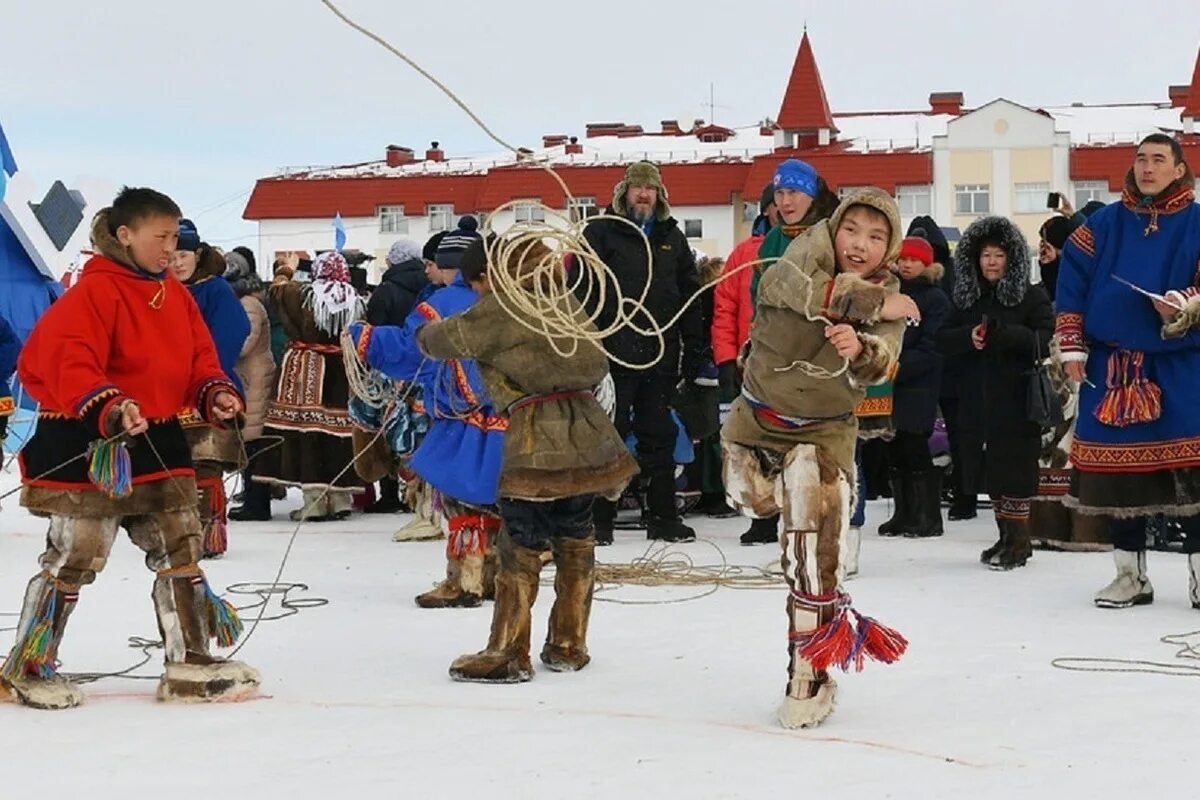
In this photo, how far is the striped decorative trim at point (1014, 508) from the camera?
8000 millimetres

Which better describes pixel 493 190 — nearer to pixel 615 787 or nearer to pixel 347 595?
pixel 347 595

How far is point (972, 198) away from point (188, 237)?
134 feet

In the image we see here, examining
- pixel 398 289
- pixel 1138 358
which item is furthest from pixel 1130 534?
pixel 398 289

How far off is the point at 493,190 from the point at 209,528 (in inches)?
1338

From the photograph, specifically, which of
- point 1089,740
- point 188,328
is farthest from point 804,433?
point 188,328

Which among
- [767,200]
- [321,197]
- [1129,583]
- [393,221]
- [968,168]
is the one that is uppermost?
[968,168]

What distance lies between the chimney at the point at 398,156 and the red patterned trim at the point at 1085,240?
43.4 metres

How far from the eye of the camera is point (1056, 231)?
9.48 metres

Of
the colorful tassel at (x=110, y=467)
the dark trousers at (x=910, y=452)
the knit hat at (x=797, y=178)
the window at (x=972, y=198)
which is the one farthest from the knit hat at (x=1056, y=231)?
the window at (x=972, y=198)

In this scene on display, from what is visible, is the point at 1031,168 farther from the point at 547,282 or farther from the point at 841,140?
the point at 547,282

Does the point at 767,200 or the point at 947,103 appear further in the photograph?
the point at 947,103

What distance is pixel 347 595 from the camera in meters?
7.45

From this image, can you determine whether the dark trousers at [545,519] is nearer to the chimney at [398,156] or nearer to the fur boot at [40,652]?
the fur boot at [40,652]

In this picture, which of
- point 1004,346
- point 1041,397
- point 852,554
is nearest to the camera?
point 852,554
